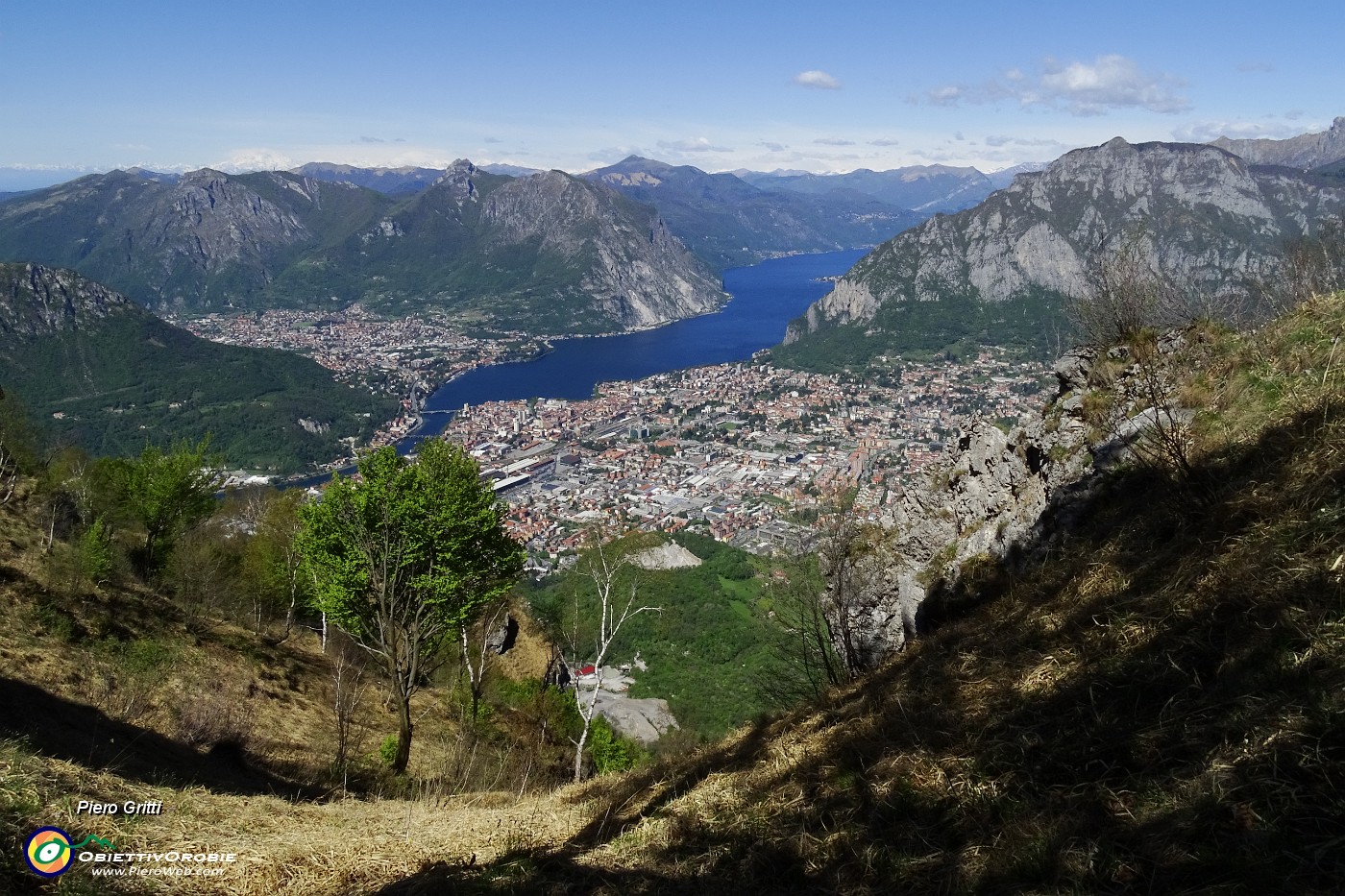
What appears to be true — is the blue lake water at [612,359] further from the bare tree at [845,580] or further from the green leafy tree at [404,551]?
the bare tree at [845,580]

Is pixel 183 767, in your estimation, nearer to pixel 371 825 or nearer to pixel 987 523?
pixel 371 825

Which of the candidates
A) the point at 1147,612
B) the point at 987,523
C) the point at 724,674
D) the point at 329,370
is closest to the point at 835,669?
the point at 987,523

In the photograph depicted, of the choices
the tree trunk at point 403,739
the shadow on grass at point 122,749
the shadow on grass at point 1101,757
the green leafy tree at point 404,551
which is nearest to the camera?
the shadow on grass at point 1101,757

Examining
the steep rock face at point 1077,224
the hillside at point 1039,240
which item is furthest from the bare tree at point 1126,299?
the steep rock face at point 1077,224

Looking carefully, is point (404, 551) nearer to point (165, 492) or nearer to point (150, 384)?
point (165, 492)

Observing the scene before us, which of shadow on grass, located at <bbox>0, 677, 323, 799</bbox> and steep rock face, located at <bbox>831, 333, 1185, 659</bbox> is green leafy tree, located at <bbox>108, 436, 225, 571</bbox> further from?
steep rock face, located at <bbox>831, 333, 1185, 659</bbox>

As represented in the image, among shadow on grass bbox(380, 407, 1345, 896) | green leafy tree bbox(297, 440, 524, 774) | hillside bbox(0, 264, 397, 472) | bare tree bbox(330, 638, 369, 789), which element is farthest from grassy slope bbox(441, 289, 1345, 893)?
hillside bbox(0, 264, 397, 472)

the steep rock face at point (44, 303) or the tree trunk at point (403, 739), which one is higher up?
the steep rock face at point (44, 303)
